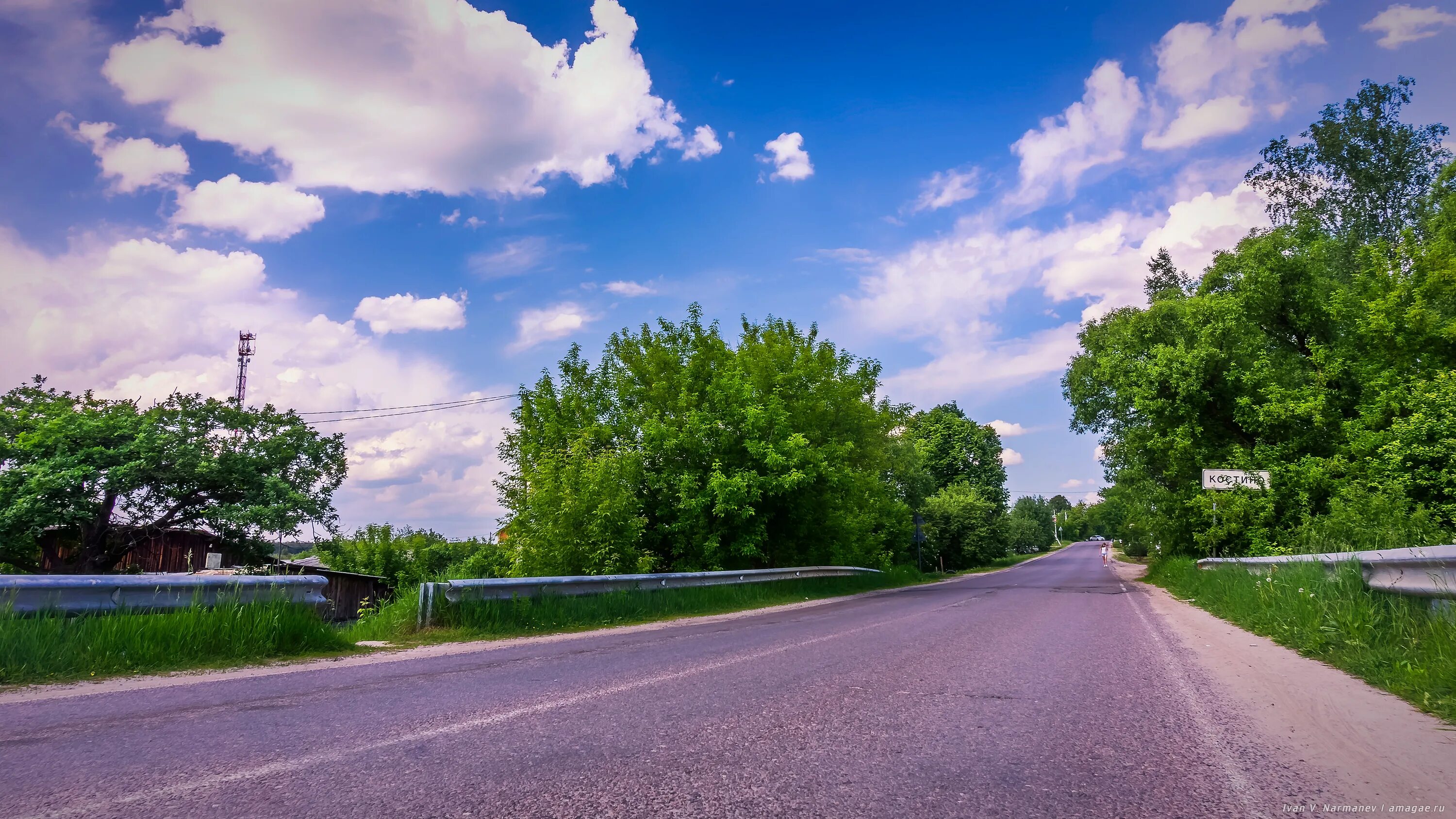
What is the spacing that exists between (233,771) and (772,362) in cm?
2047

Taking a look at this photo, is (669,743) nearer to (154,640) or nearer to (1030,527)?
(154,640)

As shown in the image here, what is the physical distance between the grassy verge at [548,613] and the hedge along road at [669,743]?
2.50m

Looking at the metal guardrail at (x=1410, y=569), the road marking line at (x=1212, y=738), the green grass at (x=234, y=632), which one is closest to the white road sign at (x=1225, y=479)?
the metal guardrail at (x=1410, y=569)

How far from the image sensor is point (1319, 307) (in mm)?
22031

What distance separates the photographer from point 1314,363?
2200 centimetres

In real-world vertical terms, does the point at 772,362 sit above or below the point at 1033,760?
above

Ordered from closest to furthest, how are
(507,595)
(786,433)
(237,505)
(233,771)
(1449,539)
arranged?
(233,771), (507,595), (1449,539), (786,433), (237,505)

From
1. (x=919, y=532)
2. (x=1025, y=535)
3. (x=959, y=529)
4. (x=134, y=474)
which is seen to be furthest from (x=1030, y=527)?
(x=134, y=474)

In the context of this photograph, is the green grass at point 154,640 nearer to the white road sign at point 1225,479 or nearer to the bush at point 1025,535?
the white road sign at point 1225,479

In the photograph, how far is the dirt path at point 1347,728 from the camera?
10.0ft

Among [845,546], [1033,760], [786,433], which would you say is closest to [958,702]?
[1033,760]

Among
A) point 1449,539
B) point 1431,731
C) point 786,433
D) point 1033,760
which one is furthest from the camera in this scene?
point 786,433

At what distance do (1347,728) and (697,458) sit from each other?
16139 millimetres

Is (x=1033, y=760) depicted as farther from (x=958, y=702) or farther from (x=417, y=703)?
(x=417, y=703)
